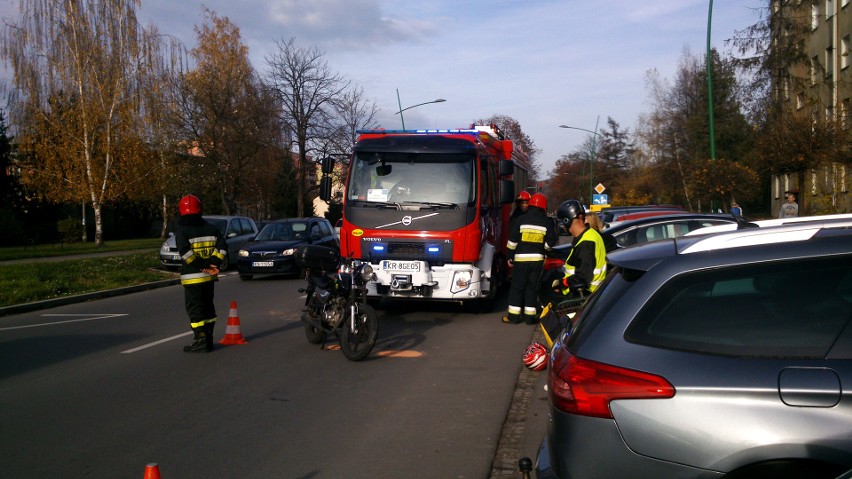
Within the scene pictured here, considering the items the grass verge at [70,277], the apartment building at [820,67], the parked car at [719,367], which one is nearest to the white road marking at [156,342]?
→ the grass verge at [70,277]

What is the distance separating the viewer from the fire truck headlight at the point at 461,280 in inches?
466

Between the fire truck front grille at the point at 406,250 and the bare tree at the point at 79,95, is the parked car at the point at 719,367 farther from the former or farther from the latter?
the bare tree at the point at 79,95

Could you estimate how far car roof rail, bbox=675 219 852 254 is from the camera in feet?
10.8

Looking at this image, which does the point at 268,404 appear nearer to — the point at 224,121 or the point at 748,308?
the point at 748,308

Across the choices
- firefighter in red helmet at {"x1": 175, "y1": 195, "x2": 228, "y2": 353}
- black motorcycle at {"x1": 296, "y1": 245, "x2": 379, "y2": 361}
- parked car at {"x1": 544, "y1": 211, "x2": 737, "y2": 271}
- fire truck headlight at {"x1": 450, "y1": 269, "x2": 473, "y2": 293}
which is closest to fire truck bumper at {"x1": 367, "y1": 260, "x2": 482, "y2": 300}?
fire truck headlight at {"x1": 450, "y1": 269, "x2": 473, "y2": 293}

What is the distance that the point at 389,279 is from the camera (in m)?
12.0

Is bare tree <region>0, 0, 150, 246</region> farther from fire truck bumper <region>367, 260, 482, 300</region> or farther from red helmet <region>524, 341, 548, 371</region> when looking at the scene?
red helmet <region>524, 341, 548, 371</region>

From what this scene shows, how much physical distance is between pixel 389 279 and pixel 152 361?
3927 millimetres

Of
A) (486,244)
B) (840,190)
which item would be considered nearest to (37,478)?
(486,244)

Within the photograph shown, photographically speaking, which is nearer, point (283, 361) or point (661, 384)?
point (661, 384)

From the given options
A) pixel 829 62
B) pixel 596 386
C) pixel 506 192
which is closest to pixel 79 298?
pixel 506 192

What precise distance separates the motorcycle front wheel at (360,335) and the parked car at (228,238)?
45.6 feet

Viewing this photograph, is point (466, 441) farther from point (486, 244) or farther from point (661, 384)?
point (486, 244)

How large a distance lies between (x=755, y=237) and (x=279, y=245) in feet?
57.7
